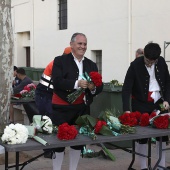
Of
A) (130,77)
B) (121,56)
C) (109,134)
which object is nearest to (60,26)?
(121,56)

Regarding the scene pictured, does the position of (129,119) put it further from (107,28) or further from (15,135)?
(107,28)

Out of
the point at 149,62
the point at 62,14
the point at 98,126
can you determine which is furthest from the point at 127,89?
the point at 62,14

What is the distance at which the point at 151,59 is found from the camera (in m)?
4.57

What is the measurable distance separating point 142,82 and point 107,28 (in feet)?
23.4

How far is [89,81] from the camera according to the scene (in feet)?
13.7

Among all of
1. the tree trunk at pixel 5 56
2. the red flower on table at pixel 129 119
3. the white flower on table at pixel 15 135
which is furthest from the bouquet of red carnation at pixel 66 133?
the tree trunk at pixel 5 56

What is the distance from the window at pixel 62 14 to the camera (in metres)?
14.4

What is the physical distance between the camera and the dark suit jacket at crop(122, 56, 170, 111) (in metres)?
4.78

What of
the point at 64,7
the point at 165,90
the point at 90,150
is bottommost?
the point at 90,150

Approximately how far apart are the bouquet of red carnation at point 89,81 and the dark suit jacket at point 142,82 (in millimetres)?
709

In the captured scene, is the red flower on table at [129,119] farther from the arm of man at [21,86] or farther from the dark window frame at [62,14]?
the dark window frame at [62,14]

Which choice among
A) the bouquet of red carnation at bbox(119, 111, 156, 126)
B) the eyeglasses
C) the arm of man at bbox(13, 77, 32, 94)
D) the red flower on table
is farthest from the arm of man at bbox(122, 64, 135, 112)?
the arm of man at bbox(13, 77, 32, 94)

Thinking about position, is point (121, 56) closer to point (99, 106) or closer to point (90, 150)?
point (99, 106)

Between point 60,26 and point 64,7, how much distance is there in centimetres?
79
